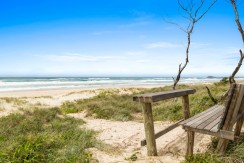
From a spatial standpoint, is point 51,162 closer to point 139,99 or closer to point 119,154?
point 119,154

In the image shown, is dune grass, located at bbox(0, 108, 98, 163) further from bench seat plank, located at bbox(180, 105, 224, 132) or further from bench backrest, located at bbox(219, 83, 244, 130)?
bench backrest, located at bbox(219, 83, 244, 130)

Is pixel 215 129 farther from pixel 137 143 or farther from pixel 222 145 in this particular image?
pixel 137 143

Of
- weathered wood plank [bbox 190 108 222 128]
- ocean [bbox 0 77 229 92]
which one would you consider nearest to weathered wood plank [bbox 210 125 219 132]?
weathered wood plank [bbox 190 108 222 128]

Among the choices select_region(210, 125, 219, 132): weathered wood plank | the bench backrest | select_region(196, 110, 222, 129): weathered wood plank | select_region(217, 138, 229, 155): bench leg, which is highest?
the bench backrest

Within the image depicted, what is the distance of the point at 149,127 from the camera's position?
490 cm

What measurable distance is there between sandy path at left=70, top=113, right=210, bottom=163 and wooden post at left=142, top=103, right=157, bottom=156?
170mm

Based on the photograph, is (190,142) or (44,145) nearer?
(190,142)

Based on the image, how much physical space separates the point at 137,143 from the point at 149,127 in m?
1.53

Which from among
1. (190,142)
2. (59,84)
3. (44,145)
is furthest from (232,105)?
(59,84)

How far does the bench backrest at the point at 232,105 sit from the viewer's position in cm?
327

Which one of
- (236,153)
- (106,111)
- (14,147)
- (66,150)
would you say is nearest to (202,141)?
(236,153)

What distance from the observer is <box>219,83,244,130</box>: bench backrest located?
129 inches

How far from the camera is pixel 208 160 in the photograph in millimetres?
3988

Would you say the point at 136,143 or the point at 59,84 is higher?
the point at 59,84
